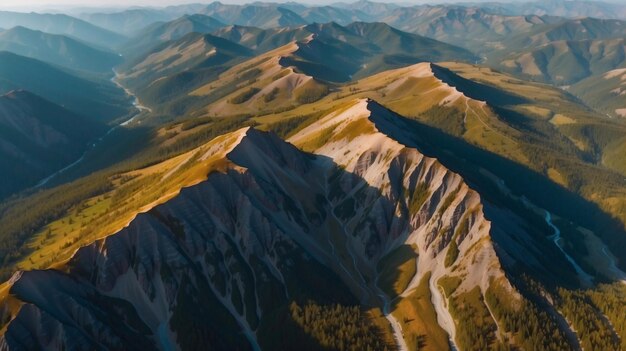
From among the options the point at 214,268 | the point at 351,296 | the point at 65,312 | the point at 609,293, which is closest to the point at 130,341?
the point at 65,312

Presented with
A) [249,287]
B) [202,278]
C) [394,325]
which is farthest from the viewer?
[249,287]

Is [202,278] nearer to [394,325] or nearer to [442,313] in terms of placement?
[394,325]

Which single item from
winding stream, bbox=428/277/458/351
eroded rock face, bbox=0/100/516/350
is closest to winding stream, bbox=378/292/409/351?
eroded rock face, bbox=0/100/516/350

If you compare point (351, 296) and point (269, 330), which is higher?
point (269, 330)

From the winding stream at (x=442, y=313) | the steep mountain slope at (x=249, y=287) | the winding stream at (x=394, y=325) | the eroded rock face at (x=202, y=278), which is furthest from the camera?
the winding stream at (x=442, y=313)

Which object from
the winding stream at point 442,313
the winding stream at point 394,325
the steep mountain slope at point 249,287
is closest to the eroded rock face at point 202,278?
the steep mountain slope at point 249,287

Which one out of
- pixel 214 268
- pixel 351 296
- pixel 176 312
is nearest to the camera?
pixel 176 312

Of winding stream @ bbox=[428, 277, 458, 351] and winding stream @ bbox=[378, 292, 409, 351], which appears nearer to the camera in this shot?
winding stream @ bbox=[378, 292, 409, 351]

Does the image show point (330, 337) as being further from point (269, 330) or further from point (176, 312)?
point (176, 312)

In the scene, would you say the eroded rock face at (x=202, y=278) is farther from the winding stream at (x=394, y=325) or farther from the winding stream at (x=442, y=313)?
the winding stream at (x=394, y=325)

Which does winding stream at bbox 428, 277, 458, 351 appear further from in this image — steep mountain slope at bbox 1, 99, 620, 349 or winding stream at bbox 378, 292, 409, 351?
winding stream at bbox 378, 292, 409, 351

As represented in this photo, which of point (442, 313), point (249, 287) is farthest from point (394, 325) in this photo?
point (249, 287)
